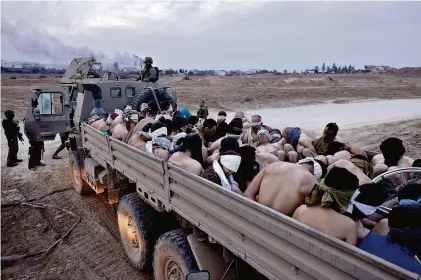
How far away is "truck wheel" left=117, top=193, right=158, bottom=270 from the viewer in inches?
151

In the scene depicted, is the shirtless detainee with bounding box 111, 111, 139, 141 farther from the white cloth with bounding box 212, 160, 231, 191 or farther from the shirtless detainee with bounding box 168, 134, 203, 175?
the white cloth with bounding box 212, 160, 231, 191

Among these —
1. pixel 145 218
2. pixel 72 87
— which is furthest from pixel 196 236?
pixel 72 87

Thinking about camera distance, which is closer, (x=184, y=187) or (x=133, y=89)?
(x=184, y=187)

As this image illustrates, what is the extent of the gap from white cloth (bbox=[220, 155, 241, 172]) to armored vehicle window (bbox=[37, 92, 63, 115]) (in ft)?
19.6

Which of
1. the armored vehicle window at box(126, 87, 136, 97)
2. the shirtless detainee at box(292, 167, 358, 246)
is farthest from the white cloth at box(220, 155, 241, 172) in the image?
the armored vehicle window at box(126, 87, 136, 97)

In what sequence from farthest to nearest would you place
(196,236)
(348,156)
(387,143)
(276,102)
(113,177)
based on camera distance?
(276,102) < (113,177) < (348,156) < (387,143) < (196,236)

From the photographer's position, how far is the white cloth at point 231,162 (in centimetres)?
306

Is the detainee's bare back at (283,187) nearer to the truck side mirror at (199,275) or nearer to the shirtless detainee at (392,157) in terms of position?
the truck side mirror at (199,275)

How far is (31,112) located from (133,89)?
7.66 feet

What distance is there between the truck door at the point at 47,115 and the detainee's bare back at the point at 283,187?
6.42 m

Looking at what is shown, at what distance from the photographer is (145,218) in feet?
12.7

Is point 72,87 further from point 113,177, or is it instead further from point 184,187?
point 184,187

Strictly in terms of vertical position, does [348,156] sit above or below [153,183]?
above

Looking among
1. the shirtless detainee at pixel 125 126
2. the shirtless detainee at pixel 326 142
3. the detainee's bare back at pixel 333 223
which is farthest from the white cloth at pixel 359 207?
the shirtless detainee at pixel 125 126
